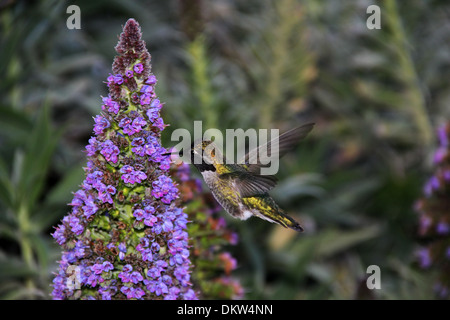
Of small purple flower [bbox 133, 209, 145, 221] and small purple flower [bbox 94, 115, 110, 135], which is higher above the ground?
small purple flower [bbox 94, 115, 110, 135]

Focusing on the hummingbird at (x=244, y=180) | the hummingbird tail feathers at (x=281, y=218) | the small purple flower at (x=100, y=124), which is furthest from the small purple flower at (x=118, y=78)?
the hummingbird tail feathers at (x=281, y=218)

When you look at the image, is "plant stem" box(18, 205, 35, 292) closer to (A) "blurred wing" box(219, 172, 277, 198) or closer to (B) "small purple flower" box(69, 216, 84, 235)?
(A) "blurred wing" box(219, 172, 277, 198)

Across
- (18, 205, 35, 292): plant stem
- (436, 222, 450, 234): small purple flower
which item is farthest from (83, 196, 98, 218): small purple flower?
(436, 222, 450, 234): small purple flower

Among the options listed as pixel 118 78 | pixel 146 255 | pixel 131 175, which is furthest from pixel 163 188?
pixel 118 78

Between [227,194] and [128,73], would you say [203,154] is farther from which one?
[128,73]

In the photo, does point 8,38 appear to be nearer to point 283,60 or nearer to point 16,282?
point 16,282
